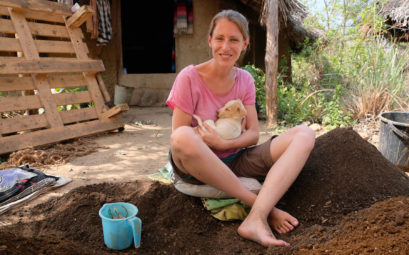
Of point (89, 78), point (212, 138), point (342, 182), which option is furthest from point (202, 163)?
point (89, 78)

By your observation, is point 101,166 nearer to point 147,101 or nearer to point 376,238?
point 376,238

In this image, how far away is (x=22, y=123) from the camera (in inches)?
147

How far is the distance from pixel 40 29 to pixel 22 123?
4.68 feet

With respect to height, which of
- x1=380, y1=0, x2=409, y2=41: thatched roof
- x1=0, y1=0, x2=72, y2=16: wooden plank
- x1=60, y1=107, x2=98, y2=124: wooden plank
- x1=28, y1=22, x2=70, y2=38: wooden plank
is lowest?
x1=60, y1=107, x2=98, y2=124: wooden plank

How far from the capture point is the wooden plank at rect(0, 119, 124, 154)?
3.47 metres

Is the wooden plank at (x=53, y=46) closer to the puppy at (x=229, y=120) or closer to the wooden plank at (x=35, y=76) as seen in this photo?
the wooden plank at (x=35, y=76)

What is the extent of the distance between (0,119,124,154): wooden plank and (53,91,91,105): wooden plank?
0.36m

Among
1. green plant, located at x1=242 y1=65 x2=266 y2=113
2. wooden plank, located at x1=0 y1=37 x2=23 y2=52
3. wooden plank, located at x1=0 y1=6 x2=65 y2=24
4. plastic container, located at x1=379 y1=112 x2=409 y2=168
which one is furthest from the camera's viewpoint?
green plant, located at x1=242 y1=65 x2=266 y2=113

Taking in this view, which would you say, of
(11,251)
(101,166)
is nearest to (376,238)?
(11,251)

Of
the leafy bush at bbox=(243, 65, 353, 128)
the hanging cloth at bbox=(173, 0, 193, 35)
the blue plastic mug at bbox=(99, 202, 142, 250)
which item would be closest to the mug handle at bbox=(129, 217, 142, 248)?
the blue plastic mug at bbox=(99, 202, 142, 250)

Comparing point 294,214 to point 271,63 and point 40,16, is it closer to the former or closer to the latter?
point 271,63

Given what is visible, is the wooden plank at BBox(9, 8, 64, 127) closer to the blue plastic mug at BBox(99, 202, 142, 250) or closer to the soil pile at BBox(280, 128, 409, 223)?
the blue plastic mug at BBox(99, 202, 142, 250)

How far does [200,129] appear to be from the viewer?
188 cm

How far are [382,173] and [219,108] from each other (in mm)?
1169
